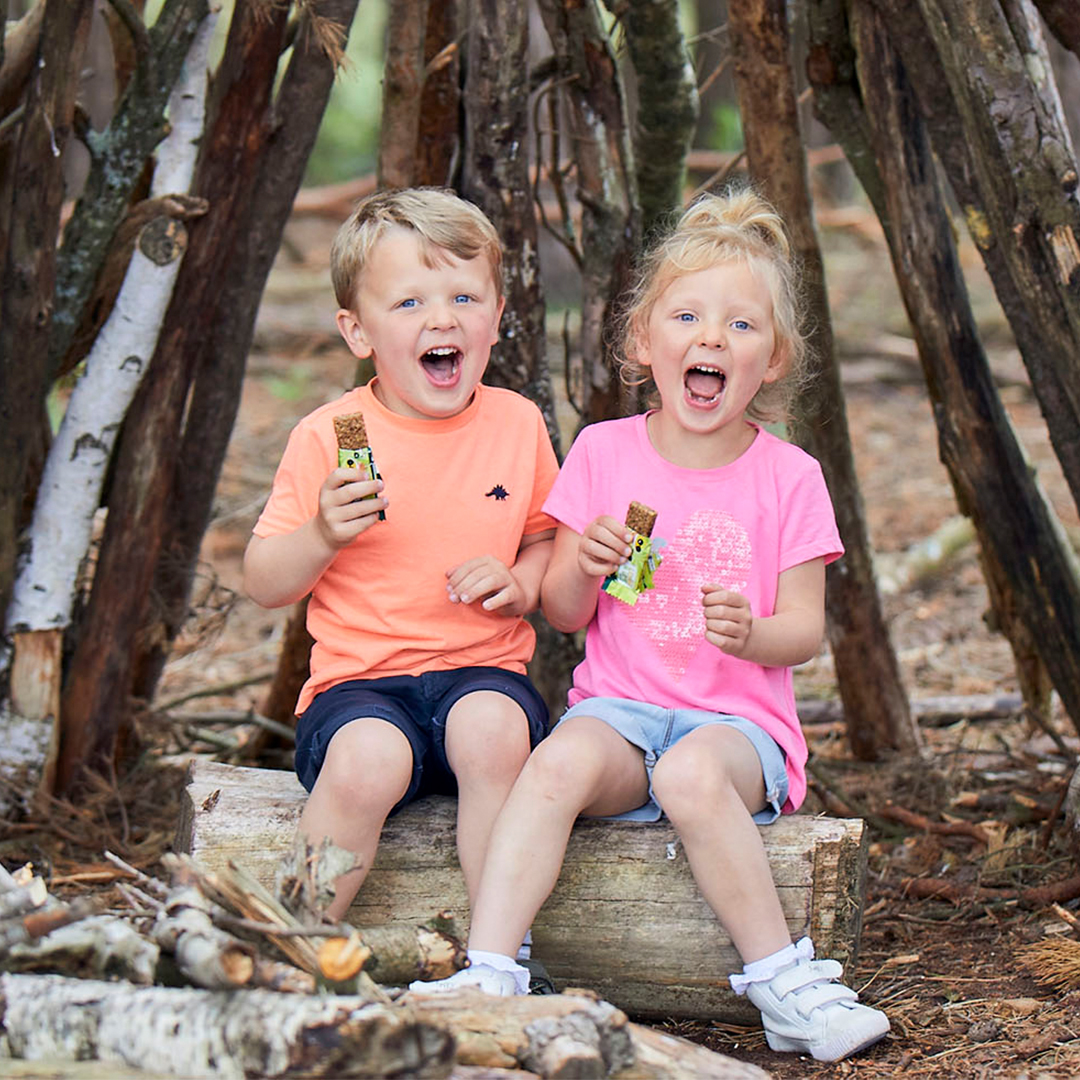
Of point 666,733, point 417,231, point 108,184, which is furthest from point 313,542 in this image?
point 108,184

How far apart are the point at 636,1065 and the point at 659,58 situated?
96.4 inches

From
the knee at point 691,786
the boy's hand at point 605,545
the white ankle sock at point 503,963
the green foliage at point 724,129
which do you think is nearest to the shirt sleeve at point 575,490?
the boy's hand at point 605,545

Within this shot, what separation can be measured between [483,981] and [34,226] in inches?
78.3

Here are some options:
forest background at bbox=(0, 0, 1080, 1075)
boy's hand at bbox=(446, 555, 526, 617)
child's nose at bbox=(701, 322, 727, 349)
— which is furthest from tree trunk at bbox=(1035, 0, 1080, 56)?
boy's hand at bbox=(446, 555, 526, 617)

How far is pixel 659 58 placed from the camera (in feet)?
11.2

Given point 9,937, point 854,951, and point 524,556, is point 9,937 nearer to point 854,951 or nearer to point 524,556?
point 524,556

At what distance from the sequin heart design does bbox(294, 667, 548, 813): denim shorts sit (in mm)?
264

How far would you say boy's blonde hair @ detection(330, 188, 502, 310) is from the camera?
2.59 m

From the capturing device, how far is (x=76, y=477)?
11.1ft

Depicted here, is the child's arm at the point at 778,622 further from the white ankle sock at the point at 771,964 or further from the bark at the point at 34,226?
the bark at the point at 34,226

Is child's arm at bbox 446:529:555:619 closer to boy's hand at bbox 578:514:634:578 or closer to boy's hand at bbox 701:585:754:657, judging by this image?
boy's hand at bbox 578:514:634:578

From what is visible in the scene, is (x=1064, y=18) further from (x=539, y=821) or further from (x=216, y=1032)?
(x=216, y=1032)

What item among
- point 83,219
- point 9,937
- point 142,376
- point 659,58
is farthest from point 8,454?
point 659,58

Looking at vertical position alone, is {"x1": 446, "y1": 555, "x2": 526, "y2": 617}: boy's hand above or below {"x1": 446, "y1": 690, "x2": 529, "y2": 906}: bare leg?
above
